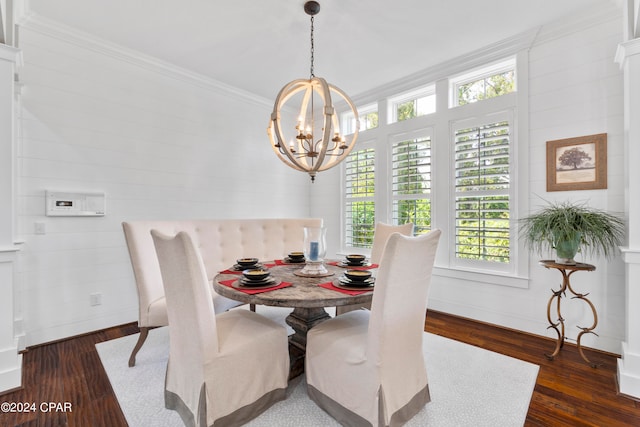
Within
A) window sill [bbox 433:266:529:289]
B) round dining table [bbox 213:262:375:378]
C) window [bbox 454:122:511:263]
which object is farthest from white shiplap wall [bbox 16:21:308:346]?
window sill [bbox 433:266:529:289]

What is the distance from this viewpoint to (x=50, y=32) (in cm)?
276

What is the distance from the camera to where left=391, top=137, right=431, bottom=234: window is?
373 centimetres

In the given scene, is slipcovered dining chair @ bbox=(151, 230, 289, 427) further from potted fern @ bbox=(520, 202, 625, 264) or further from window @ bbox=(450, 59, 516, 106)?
window @ bbox=(450, 59, 516, 106)

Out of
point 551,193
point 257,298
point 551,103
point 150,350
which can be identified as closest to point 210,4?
point 257,298

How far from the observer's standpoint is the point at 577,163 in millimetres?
2682

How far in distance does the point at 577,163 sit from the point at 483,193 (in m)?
0.80

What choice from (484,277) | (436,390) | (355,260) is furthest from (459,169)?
(436,390)

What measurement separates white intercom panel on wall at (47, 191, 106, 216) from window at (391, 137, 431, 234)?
11.1 ft

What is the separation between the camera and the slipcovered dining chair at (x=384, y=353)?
1.45m

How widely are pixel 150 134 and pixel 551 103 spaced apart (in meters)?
4.14

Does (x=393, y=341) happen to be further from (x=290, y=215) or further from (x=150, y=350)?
(x=290, y=215)

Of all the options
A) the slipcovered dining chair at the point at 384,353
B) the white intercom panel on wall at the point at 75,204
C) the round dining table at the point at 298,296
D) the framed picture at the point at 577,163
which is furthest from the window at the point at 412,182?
the white intercom panel on wall at the point at 75,204

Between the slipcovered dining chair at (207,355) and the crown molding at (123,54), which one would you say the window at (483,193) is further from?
the crown molding at (123,54)

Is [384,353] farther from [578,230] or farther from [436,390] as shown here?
[578,230]
